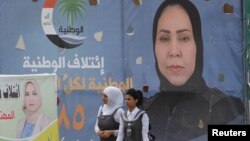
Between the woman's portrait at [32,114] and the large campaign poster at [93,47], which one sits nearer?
the woman's portrait at [32,114]

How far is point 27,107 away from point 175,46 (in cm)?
350

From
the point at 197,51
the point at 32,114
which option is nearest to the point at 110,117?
the point at 32,114

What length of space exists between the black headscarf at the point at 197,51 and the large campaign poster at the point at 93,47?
69 millimetres

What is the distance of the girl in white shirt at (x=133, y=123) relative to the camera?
939 cm

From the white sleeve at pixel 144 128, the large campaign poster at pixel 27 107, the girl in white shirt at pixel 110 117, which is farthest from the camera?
the girl in white shirt at pixel 110 117

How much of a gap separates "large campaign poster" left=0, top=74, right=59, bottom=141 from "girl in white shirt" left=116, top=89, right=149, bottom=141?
0.82 metres

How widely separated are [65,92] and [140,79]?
3.98 ft

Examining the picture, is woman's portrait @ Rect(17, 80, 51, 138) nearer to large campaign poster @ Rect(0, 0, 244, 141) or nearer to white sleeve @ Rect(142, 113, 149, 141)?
white sleeve @ Rect(142, 113, 149, 141)

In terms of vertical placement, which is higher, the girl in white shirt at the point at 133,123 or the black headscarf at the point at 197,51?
the black headscarf at the point at 197,51

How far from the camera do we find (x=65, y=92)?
1250cm

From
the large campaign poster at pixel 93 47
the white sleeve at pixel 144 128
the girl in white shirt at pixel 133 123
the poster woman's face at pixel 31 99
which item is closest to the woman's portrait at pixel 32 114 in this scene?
the poster woman's face at pixel 31 99

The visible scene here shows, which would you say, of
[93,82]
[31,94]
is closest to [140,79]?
[93,82]

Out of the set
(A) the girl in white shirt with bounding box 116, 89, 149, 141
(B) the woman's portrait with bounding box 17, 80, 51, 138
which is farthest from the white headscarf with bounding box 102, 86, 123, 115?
(B) the woman's portrait with bounding box 17, 80, 51, 138

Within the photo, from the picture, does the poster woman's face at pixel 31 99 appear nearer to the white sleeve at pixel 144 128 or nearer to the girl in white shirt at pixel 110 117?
the girl in white shirt at pixel 110 117
